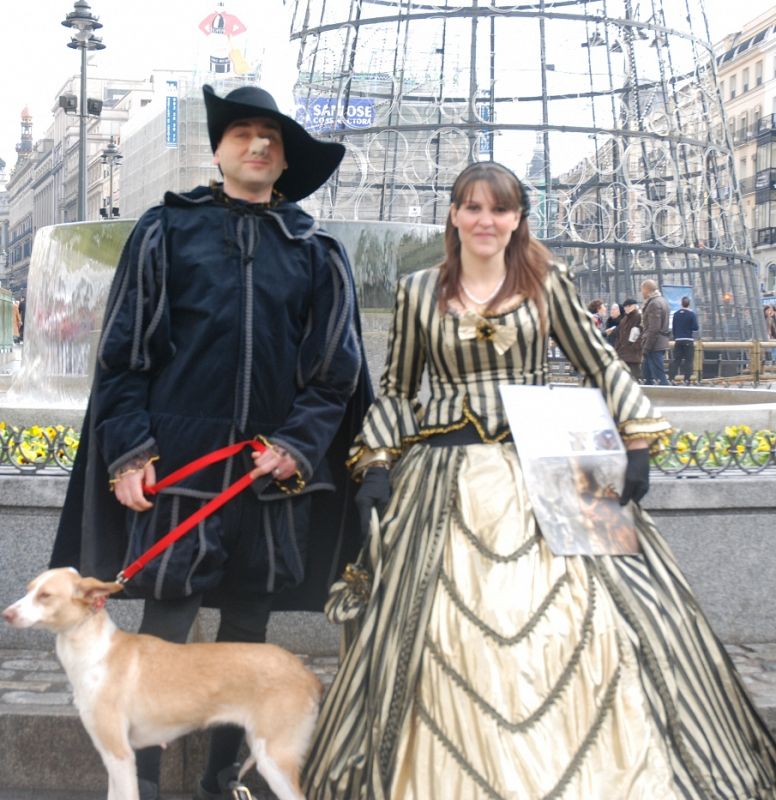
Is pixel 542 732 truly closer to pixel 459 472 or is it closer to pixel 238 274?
pixel 459 472

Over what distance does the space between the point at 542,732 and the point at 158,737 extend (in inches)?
40.1

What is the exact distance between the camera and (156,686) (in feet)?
11.3

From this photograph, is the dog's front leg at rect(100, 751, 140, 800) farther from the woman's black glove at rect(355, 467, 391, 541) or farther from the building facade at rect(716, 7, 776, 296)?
the building facade at rect(716, 7, 776, 296)

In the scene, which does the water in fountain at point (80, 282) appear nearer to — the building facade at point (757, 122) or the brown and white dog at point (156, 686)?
the brown and white dog at point (156, 686)

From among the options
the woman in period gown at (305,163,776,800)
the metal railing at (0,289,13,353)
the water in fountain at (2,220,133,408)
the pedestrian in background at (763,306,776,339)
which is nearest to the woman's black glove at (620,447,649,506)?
the woman in period gown at (305,163,776,800)

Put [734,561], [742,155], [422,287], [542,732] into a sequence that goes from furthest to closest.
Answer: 1. [742,155]
2. [734,561]
3. [422,287]
4. [542,732]

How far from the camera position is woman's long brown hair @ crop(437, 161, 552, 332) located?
3711 mm

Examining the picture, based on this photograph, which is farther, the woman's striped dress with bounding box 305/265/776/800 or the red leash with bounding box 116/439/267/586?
the red leash with bounding box 116/439/267/586

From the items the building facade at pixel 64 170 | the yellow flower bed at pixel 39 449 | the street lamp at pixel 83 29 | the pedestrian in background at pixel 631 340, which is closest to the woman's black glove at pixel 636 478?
the yellow flower bed at pixel 39 449

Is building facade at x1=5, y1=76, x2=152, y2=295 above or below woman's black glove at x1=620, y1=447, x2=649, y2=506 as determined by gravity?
above

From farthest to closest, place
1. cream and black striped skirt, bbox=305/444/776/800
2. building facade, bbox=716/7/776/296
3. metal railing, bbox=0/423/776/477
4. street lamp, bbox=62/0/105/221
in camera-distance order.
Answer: building facade, bbox=716/7/776/296 → street lamp, bbox=62/0/105/221 → metal railing, bbox=0/423/776/477 → cream and black striped skirt, bbox=305/444/776/800

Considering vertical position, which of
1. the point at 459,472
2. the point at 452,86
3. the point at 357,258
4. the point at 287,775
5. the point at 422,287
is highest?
the point at 452,86

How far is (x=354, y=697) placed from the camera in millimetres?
3646

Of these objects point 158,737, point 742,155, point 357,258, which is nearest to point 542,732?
point 158,737
